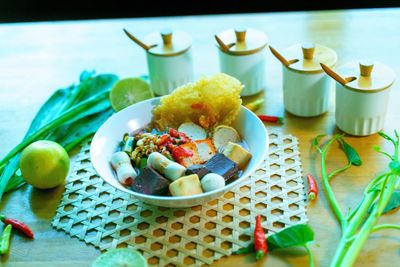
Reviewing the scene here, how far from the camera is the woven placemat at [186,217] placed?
1.16 metres

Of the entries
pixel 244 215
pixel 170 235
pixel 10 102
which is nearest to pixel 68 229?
pixel 170 235

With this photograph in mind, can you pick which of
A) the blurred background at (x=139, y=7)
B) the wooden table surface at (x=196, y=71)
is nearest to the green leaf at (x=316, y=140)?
the wooden table surface at (x=196, y=71)

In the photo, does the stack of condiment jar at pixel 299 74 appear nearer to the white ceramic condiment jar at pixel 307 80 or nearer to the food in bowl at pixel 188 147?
the white ceramic condiment jar at pixel 307 80

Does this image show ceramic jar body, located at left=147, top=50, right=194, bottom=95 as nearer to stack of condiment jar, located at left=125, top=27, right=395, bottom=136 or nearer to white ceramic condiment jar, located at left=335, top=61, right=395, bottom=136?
stack of condiment jar, located at left=125, top=27, right=395, bottom=136

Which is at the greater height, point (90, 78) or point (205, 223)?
point (90, 78)

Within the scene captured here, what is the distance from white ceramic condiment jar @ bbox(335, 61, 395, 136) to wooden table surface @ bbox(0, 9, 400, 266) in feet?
0.14

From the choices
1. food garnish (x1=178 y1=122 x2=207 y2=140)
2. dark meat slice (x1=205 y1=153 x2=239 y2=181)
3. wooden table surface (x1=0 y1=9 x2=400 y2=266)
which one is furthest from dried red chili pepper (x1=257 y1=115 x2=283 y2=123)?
dark meat slice (x1=205 y1=153 x2=239 y2=181)

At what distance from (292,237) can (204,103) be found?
0.47 meters

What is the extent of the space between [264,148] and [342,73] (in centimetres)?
34

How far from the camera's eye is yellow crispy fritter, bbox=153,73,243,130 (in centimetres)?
140

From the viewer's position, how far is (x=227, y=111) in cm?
143

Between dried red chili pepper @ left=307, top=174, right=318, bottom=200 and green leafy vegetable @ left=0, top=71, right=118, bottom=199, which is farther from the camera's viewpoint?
green leafy vegetable @ left=0, top=71, right=118, bottom=199

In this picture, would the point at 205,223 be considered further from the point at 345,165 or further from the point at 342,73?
the point at 342,73

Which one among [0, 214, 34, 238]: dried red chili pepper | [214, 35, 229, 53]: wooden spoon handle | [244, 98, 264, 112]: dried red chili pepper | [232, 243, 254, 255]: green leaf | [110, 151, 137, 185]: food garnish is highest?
[214, 35, 229, 53]: wooden spoon handle
